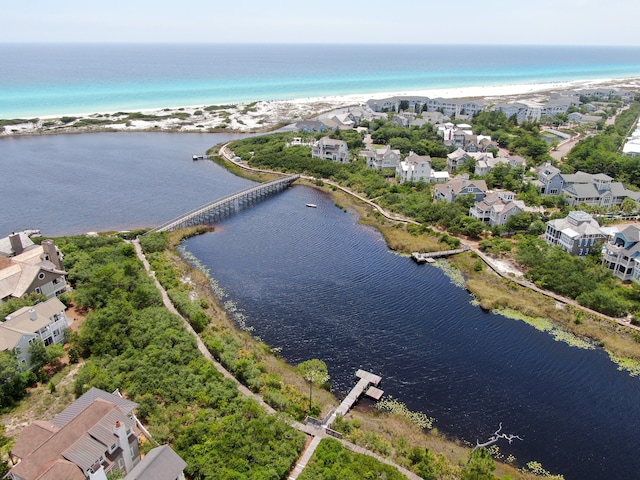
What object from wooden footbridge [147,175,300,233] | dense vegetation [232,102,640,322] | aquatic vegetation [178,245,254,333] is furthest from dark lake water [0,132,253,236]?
dense vegetation [232,102,640,322]

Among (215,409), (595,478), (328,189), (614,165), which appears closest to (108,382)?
(215,409)

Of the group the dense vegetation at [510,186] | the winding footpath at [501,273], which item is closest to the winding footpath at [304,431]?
the winding footpath at [501,273]

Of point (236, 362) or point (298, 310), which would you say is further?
point (298, 310)

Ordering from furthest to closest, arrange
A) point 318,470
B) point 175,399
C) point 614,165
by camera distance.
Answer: point 614,165
point 175,399
point 318,470

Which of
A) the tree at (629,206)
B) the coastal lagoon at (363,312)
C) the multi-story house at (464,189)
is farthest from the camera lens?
the multi-story house at (464,189)

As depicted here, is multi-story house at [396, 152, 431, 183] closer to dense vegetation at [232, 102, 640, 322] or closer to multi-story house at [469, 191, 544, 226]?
dense vegetation at [232, 102, 640, 322]

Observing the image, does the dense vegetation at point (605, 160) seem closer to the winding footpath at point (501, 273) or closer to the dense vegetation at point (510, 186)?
the dense vegetation at point (510, 186)

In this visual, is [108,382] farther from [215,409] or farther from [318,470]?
[318,470]
